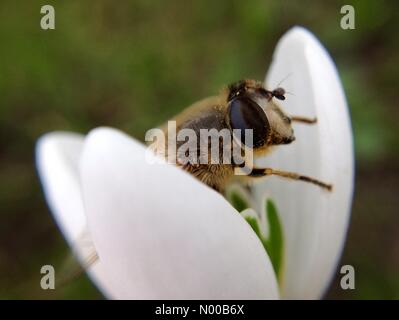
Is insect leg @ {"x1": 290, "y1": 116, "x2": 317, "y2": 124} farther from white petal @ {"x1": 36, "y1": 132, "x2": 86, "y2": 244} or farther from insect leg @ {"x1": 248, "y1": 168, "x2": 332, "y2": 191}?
white petal @ {"x1": 36, "y1": 132, "x2": 86, "y2": 244}

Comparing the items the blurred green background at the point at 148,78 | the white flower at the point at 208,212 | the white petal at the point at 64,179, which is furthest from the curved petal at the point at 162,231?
the blurred green background at the point at 148,78

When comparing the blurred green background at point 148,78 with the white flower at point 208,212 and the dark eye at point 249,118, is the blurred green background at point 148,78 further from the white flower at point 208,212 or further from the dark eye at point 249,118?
the dark eye at point 249,118

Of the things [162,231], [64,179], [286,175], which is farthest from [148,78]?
[162,231]

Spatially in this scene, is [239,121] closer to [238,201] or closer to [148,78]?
[238,201]

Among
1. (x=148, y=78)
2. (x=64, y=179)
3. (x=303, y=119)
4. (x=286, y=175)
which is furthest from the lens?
(x=148, y=78)

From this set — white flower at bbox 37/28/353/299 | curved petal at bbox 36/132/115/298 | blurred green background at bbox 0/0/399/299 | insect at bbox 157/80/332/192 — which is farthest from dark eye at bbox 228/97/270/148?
blurred green background at bbox 0/0/399/299
